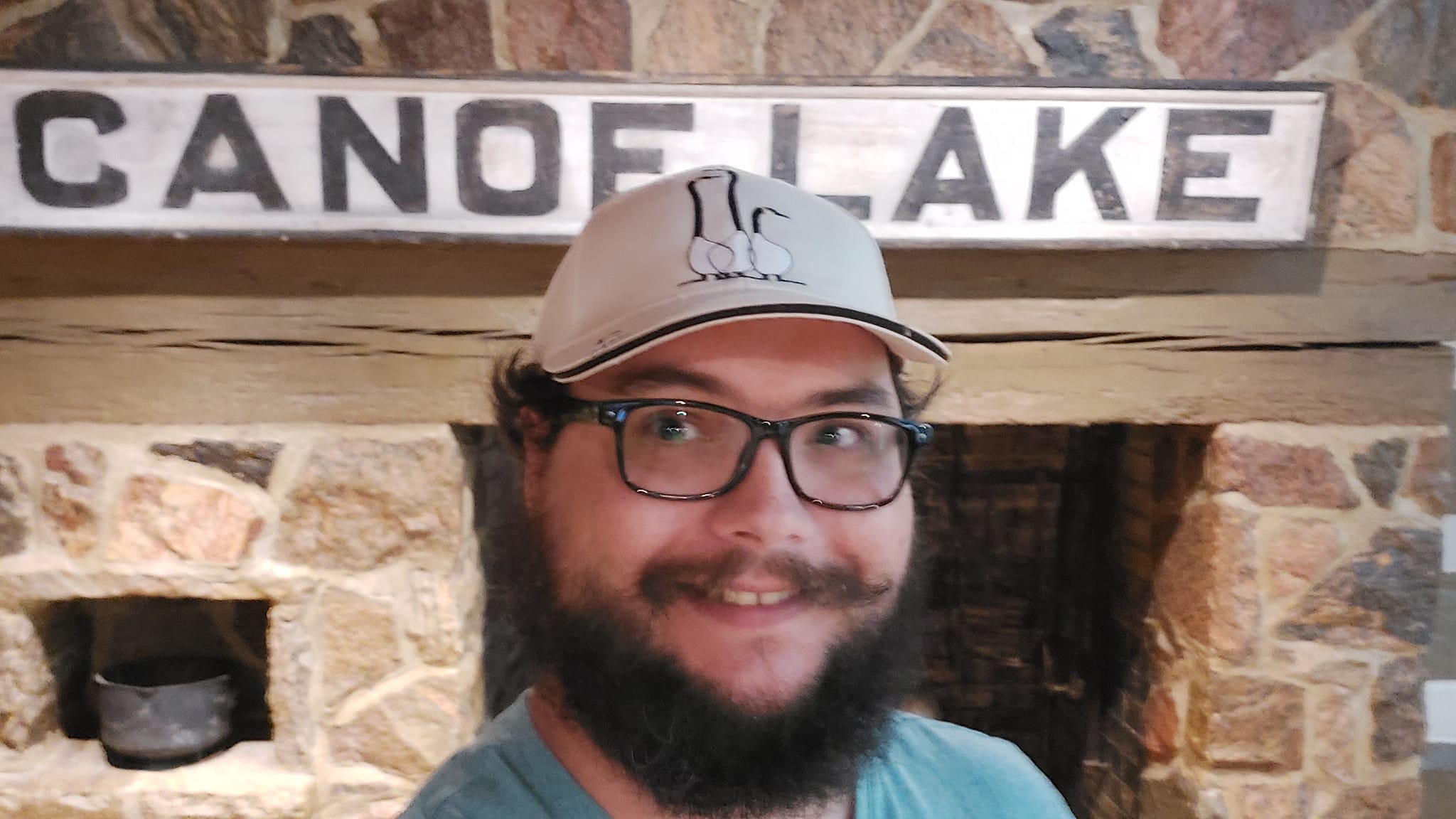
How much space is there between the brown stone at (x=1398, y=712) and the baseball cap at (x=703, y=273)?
1.39 metres

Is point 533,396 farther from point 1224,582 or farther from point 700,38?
point 1224,582

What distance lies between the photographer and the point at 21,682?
1.60 m

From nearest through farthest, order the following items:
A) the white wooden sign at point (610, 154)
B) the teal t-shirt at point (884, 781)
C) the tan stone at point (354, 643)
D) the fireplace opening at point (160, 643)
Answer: the teal t-shirt at point (884, 781), the white wooden sign at point (610, 154), the tan stone at point (354, 643), the fireplace opening at point (160, 643)

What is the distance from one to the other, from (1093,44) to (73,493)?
2002 mm

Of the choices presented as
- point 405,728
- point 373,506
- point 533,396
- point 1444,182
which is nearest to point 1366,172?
point 1444,182

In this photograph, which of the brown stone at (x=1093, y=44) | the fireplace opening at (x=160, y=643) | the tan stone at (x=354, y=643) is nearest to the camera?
the brown stone at (x=1093, y=44)

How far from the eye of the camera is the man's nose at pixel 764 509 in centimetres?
81

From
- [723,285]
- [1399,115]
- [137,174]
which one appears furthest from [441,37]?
[1399,115]

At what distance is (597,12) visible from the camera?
4.68 feet

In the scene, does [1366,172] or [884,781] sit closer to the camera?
[884,781]

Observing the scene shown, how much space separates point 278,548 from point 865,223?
48.3 inches

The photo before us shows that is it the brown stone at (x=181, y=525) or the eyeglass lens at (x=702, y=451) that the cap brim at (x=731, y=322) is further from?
the brown stone at (x=181, y=525)

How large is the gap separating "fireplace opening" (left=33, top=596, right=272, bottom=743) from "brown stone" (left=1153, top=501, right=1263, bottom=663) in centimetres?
198

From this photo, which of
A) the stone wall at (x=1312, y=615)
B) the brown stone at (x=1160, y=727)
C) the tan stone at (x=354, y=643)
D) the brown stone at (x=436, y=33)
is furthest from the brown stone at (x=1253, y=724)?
the brown stone at (x=436, y=33)
